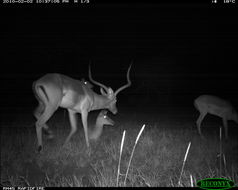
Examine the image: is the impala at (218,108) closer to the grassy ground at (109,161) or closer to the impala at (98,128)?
the grassy ground at (109,161)

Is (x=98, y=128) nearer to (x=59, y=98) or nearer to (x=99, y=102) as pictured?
(x=99, y=102)

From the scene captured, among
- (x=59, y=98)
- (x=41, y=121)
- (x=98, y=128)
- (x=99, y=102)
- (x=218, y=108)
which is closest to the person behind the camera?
(x=41, y=121)

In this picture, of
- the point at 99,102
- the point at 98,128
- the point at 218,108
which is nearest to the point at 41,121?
the point at 98,128

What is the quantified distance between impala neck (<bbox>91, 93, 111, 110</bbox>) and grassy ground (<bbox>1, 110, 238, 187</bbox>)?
2.50 ft

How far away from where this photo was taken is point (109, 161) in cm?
452

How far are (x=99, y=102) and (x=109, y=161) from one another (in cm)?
189

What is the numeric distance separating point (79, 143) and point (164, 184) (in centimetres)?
260

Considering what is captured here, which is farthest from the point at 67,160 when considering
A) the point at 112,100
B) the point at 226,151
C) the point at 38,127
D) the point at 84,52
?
the point at 84,52

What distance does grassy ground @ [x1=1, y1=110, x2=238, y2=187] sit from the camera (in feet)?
11.7

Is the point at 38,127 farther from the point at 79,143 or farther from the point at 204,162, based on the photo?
the point at 204,162

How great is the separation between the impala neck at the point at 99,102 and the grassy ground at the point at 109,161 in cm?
76

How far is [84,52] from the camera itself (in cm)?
1736

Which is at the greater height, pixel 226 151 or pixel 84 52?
pixel 84 52

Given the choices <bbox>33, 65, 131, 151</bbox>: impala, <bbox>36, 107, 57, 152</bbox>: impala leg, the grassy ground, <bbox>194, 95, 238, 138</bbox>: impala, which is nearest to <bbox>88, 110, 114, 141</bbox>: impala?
the grassy ground
